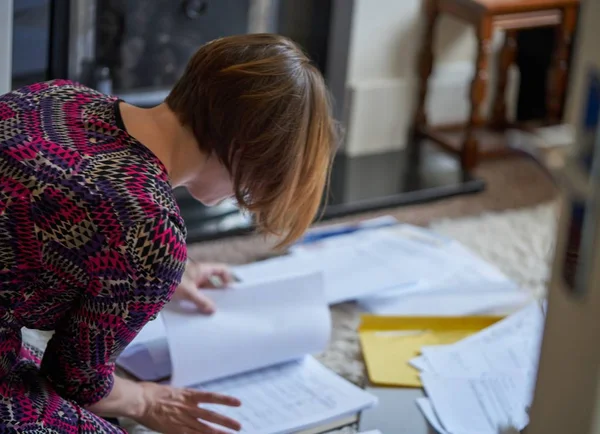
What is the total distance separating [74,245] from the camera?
1.08m

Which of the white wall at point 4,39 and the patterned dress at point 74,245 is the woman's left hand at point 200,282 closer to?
the patterned dress at point 74,245

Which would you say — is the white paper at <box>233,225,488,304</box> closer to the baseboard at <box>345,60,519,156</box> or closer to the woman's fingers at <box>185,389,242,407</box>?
the woman's fingers at <box>185,389,242,407</box>

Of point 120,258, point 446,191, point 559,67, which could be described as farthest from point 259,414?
point 559,67

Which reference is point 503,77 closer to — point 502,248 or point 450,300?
point 502,248

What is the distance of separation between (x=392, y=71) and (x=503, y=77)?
34 cm

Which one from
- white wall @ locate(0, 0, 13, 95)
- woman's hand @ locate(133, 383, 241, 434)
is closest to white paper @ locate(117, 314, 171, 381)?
woman's hand @ locate(133, 383, 241, 434)

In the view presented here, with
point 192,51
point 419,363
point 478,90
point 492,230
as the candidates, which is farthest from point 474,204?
Result: point 419,363

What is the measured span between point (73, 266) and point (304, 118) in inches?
12.4

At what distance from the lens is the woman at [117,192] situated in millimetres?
1084

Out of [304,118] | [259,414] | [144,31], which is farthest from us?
[144,31]

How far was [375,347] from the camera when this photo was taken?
161 centimetres

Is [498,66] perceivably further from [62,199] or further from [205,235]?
[62,199]

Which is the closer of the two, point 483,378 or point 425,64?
point 483,378

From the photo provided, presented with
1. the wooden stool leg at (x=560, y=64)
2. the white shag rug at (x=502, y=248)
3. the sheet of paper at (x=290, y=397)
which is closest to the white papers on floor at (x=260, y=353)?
the sheet of paper at (x=290, y=397)
